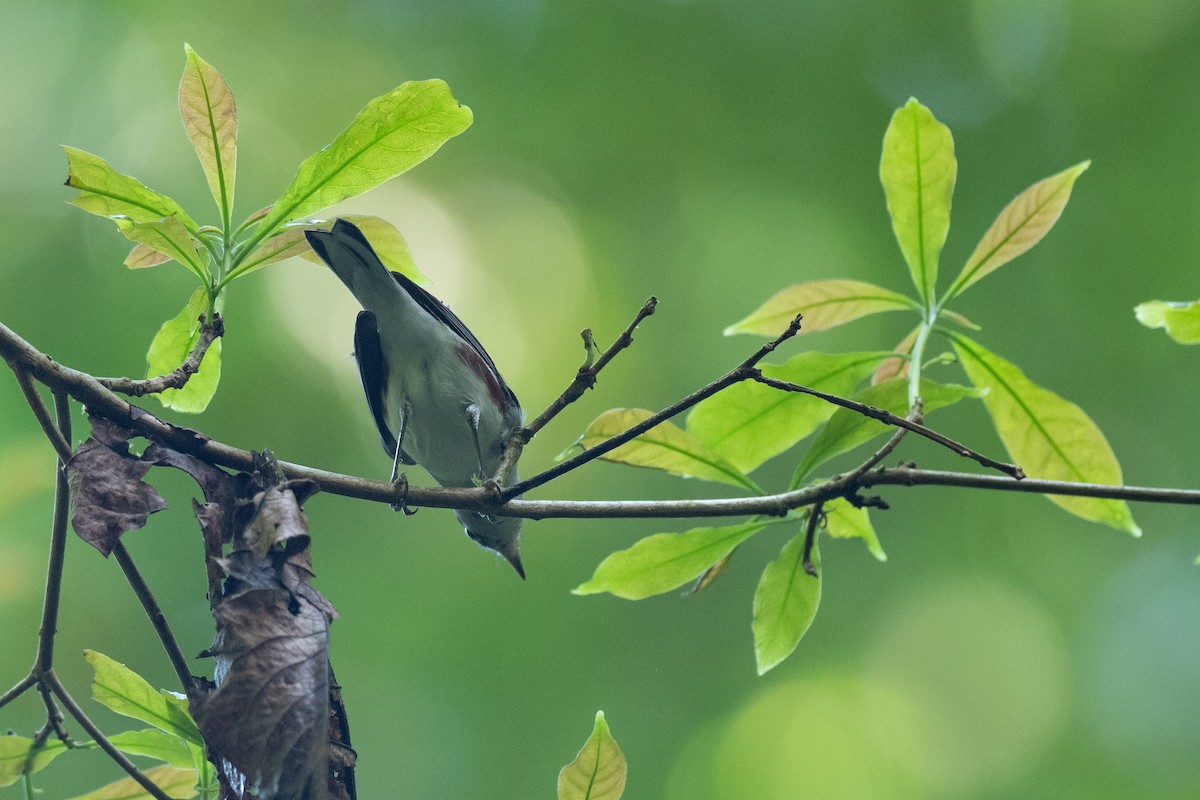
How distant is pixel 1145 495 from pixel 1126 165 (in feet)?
20.1

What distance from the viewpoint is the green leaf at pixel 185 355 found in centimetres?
180

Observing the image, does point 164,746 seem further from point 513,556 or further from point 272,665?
point 513,556

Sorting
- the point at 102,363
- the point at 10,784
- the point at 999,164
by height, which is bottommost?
the point at 10,784

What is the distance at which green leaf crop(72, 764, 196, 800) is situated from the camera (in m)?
1.76

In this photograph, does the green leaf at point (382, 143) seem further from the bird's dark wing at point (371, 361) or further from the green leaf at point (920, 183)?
the bird's dark wing at point (371, 361)

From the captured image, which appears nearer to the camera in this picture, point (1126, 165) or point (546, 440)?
point (546, 440)

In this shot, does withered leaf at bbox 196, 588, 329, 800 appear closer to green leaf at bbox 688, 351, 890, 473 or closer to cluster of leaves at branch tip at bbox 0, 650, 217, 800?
cluster of leaves at branch tip at bbox 0, 650, 217, 800

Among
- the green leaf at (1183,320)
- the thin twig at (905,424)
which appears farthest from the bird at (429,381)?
the green leaf at (1183,320)

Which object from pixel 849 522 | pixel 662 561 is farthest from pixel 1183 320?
pixel 662 561

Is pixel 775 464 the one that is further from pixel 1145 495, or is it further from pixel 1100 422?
pixel 1145 495

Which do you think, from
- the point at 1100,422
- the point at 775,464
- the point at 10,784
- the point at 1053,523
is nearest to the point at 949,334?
the point at 10,784

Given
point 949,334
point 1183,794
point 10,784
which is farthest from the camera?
point 1183,794

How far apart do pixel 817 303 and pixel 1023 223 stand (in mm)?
429

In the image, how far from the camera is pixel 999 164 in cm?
681
